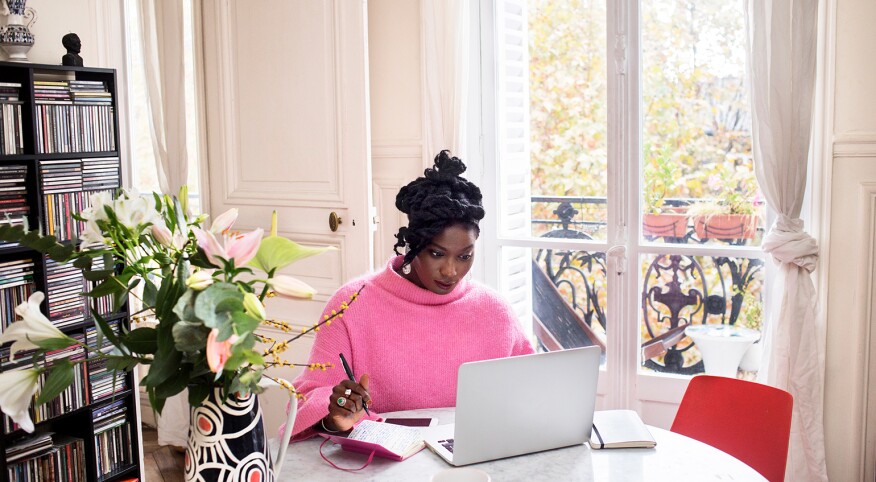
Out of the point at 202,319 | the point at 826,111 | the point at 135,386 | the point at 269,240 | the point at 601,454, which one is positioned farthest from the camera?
the point at 135,386

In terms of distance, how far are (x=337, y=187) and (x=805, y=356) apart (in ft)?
6.06

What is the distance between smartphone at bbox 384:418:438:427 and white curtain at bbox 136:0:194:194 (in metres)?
2.18

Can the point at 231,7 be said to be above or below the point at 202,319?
above

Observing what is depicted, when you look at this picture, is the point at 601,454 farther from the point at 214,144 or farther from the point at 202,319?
the point at 214,144

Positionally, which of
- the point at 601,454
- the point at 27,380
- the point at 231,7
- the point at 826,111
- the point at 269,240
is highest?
the point at 231,7

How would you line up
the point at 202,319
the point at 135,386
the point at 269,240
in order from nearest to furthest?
the point at 202,319 → the point at 269,240 → the point at 135,386

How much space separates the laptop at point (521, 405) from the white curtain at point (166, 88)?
7.99 ft

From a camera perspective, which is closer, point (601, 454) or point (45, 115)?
point (601, 454)

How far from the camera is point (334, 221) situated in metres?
3.30

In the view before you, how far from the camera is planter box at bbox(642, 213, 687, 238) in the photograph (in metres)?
3.10

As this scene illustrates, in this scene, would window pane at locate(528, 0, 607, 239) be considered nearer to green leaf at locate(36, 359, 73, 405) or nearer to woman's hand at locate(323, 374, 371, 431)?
woman's hand at locate(323, 374, 371, 431)

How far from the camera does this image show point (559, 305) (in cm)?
339

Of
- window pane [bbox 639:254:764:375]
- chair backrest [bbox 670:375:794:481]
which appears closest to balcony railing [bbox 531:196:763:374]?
window pane [bbox 639:254:764:375]

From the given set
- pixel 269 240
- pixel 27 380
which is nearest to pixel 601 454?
pixel 269 240
